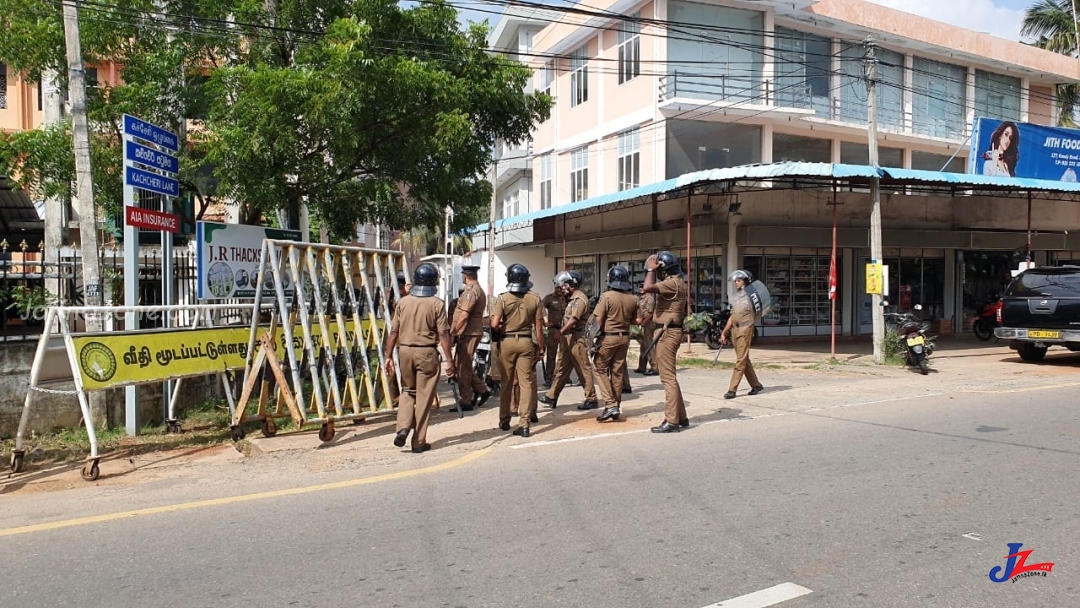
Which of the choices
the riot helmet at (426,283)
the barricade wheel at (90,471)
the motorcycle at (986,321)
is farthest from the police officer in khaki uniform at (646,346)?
the motorcycle at (986,321)

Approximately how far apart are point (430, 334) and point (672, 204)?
1427 cm

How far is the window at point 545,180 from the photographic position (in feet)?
99.1

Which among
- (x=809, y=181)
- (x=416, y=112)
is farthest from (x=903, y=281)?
(x=416, y=112)

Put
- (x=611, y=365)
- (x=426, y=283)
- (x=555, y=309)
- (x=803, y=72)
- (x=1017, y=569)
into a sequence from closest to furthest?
(x=1017, y=569) → (x=426, y=283) → (x=611, y=365) → (x=555, y=309) → (x=803, y=72)

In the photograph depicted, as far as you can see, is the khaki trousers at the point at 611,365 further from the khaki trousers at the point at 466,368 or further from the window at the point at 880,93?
the window at the point at 880,93

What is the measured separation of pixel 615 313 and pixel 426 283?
2.11 meters

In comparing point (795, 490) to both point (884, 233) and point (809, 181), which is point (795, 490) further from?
point (884, 233)

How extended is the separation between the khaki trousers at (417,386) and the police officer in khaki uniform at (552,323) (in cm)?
420

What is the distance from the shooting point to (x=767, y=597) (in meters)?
3.85

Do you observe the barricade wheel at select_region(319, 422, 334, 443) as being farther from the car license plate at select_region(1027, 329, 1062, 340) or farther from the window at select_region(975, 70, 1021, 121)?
the window at select_region(975, 70, 1021, 121)

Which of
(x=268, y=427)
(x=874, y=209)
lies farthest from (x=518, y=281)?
(x=874, y=209)

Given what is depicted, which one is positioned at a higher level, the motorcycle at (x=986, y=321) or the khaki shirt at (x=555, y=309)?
the khaki shirt at (x=555, y=309)

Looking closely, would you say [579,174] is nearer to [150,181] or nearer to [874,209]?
[874,209]

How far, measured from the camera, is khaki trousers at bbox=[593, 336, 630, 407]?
27.5ft
